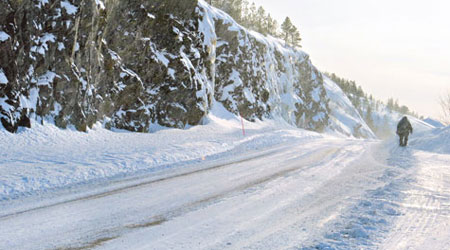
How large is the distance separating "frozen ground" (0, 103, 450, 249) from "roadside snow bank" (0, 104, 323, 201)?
4 cm

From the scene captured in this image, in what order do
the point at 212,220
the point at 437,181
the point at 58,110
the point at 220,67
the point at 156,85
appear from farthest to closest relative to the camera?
the point at 220,67 → the point at 156,85 → the point at 58,110 → the point at 437,181 → the point at 212,220

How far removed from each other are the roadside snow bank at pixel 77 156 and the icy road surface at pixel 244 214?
154 centimetres

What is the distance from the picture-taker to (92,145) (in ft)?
44.9

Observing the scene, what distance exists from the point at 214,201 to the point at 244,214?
897 mm

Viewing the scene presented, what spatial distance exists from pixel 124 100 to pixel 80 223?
601 inches

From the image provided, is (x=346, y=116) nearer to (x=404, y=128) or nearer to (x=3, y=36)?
(x=404, y=128)

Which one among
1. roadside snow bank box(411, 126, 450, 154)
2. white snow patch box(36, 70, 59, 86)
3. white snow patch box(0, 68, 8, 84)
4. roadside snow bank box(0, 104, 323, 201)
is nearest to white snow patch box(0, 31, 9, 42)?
white snow patch box(0, 68, 8, 84)

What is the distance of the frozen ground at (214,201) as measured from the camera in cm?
427

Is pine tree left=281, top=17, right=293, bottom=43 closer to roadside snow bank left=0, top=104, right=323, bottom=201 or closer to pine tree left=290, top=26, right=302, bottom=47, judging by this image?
pine tree left=290, top=26, right=302, bottom=47

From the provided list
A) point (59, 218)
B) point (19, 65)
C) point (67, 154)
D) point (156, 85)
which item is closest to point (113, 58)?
point (156, 85)

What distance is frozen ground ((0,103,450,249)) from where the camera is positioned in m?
4.27

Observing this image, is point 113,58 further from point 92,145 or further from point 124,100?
point 92,145

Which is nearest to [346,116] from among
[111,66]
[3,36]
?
[111,66]

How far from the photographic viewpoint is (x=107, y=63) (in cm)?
1803
